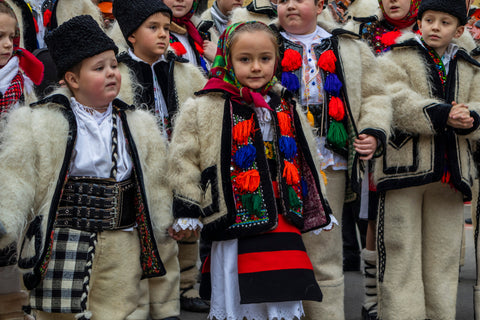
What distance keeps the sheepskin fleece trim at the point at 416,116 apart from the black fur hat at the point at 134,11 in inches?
60.3

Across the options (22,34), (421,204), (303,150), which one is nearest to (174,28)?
(22,34)

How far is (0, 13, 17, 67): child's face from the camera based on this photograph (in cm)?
409

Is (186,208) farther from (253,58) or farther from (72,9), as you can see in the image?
(72,9)

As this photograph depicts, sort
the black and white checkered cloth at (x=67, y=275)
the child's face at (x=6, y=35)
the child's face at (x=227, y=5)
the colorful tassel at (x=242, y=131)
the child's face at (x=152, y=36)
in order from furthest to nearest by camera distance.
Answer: the child's face at (x=227, y=5), the child's face at (x=152, y=36), the child's face at (x=6, y=35), the colorful tassel at (x=242, y=131), the black and white checkered cloth at (x=67, y=275)

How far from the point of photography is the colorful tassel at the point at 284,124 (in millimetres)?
3779

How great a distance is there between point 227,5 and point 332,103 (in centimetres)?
251

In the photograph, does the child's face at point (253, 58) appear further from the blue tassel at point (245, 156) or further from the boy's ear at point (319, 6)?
the boy's ear at point (319, 6)

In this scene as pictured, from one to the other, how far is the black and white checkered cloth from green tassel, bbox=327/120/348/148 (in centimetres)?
164

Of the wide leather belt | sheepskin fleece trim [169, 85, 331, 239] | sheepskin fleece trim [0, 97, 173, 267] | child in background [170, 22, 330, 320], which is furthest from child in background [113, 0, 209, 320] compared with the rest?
sheepskin fleece trim [0, 97, 173, 267]

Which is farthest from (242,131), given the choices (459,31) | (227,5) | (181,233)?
(227,5)

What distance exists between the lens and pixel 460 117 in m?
4.24

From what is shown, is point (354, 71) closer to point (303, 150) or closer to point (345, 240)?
point (303, 150)

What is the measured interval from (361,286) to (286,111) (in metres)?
2.48

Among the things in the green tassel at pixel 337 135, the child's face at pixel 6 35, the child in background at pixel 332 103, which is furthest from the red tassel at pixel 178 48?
the green tassel at pixel 337 135
